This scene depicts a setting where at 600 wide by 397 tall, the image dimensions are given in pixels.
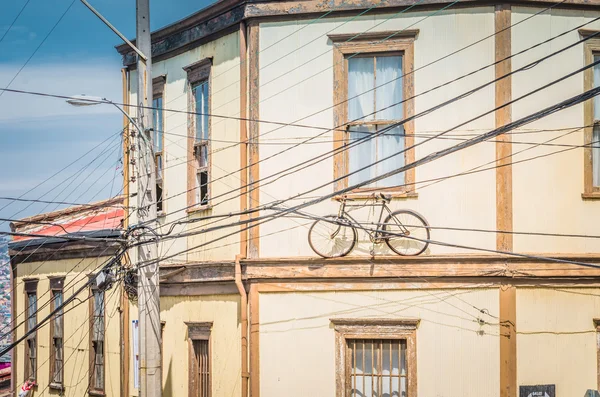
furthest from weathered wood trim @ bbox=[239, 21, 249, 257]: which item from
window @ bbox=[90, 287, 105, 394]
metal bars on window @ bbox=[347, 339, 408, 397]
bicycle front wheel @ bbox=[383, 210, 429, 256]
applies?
window @ bbox=[90, 287, 105, 394]

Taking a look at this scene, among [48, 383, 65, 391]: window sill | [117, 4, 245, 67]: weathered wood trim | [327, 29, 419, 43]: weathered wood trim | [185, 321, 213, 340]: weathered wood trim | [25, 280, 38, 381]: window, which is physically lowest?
[48, 383, 65, 391]: window sill

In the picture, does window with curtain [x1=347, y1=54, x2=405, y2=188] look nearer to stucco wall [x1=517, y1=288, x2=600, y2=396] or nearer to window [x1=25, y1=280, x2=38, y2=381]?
stucco wall [x1=517, y1=288, x2=600, y2=396]

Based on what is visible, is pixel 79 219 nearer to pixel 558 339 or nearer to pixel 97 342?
pixel 97 342

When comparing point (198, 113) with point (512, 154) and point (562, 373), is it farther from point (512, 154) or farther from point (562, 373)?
point (562, 373)

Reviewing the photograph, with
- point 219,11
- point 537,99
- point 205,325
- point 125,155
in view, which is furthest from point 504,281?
point 125,155

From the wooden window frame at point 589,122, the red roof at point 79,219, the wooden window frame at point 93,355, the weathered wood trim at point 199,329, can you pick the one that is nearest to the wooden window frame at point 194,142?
the weathered wood trim at point 199,329

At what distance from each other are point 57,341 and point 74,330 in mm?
1146

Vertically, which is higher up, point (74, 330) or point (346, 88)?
point (346, 88)

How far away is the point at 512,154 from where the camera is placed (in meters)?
15.4

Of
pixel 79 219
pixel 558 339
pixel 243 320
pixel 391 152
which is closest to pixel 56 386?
pixel 79 219

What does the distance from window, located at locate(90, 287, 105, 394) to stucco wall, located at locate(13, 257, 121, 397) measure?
23 centimetres

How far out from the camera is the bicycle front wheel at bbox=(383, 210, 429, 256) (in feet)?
50.4

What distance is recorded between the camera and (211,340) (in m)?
17.5

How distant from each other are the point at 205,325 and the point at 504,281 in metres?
5.37
